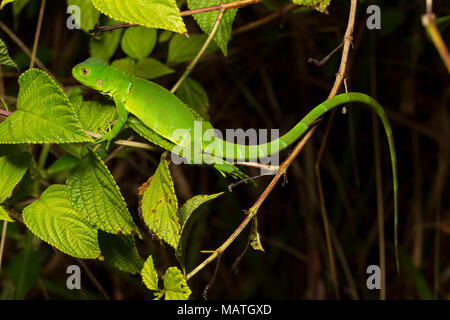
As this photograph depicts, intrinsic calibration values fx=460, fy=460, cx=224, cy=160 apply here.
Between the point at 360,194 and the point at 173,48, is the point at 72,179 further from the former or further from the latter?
the point at 360,194

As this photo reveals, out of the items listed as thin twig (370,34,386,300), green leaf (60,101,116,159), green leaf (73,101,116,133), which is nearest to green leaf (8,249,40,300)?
green leaf (60,101,116,159)

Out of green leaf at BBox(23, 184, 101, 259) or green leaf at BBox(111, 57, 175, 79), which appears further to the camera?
green leaf at BBox(111, 57, 175, 79)

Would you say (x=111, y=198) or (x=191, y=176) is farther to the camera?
(x=191, y=176)

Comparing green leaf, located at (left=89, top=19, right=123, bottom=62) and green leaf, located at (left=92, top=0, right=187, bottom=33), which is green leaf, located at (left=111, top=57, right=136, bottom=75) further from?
green leaf, located at (left=92, top=0, right=187, bottom=33)

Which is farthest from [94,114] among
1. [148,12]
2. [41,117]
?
[148,12]

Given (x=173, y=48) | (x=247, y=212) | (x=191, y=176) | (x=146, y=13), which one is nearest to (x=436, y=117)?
(x=191, y=176)

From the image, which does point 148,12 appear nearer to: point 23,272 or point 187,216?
point 187,216
